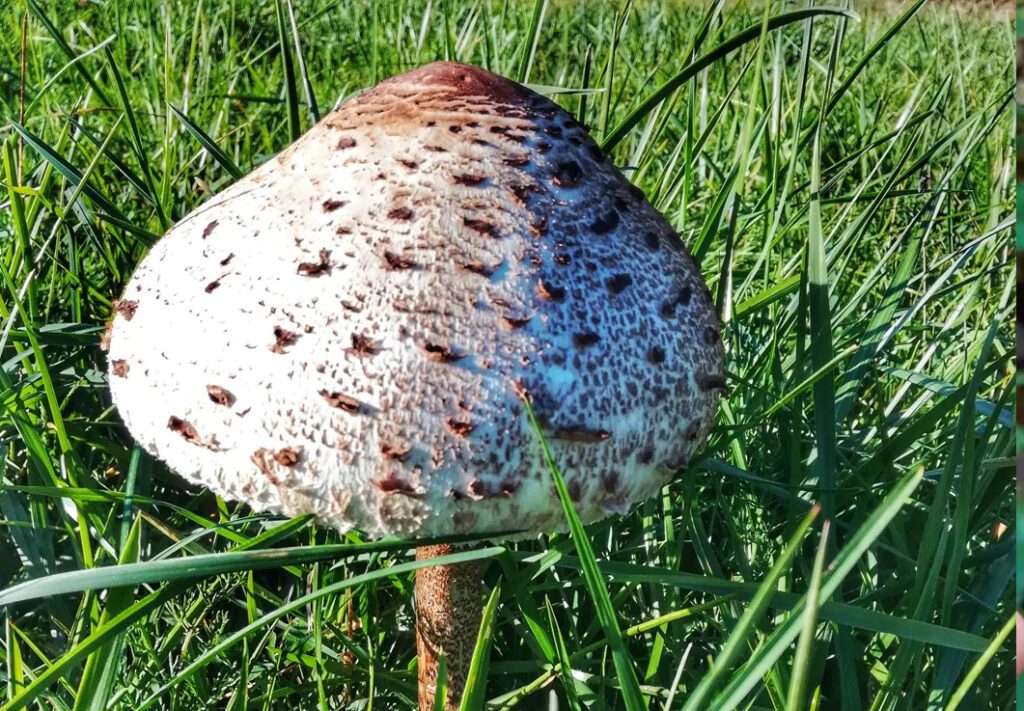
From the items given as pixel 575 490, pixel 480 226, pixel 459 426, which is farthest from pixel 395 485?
pixel 480 226

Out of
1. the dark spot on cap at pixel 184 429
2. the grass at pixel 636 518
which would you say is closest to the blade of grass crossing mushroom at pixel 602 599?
the grass at pixel 636 518

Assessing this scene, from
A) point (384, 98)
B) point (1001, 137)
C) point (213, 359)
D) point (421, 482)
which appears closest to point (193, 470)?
point (213, 359)

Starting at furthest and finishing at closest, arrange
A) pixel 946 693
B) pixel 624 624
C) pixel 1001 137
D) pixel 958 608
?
pixel 1001 137, pixel 624 624, pixel 958 608, pixel 946 693

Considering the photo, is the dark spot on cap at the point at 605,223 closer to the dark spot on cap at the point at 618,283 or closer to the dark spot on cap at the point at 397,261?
the dark spot on cap at the point at 618,283

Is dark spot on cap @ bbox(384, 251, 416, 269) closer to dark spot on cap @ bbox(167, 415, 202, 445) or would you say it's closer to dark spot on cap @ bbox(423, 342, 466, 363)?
dark spot on cap @ bbox(423, 342, 466, 363)

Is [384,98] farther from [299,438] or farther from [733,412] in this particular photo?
[733,412]

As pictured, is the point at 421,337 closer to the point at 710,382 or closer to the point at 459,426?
the point at 459,426

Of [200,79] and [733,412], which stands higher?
[200,79]

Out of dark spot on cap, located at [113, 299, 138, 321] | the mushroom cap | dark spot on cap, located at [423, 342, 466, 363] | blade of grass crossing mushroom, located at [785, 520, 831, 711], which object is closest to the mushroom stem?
the mushroom cap
